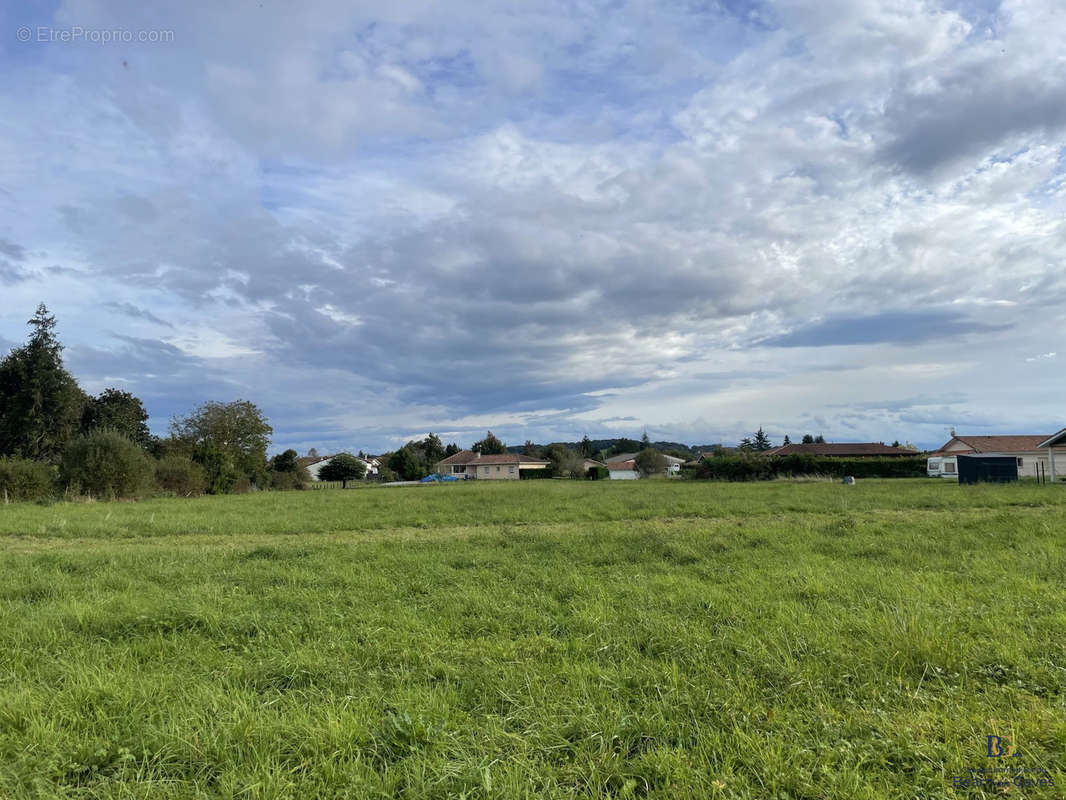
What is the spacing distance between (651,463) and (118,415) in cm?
4796

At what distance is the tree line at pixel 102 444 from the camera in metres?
24.8

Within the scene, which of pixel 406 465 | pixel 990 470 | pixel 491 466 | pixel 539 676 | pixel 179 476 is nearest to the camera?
pixel 539 676

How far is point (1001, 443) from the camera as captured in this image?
4641 centimetres

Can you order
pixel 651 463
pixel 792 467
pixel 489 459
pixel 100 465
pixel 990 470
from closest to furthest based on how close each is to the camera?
pixel 100 465 → pixel 990 470 → pixel 792 467 → pixel 651 463 → pixel 489 459

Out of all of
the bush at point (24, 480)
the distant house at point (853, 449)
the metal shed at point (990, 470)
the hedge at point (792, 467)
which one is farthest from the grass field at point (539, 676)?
the distant house at point (853, 449)

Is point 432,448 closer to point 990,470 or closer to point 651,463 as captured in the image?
point 651,463

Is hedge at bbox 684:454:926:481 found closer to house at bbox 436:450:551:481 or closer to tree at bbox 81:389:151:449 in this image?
house at bbox 436:450:551:481

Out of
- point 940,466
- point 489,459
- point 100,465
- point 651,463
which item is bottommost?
point 940,466

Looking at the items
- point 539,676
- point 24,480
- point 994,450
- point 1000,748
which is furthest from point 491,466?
point 1000,748

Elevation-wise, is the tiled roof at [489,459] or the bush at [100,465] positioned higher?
the bush at [100,465]

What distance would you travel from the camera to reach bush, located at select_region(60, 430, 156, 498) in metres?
24.8

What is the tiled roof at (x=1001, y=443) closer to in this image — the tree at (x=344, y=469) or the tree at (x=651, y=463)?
the tree at (x=651, y=463)

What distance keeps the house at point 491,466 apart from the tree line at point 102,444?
3341 centimetres

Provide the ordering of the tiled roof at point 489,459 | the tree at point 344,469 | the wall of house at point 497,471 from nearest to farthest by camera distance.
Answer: the tree at point 344,469 → the wall of house at point 497,471 → the tiled roof at point 489,459
